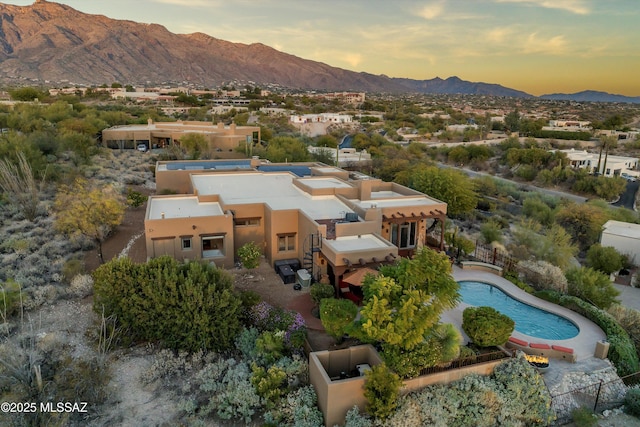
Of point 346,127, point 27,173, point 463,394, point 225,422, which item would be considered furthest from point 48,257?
point 346,127

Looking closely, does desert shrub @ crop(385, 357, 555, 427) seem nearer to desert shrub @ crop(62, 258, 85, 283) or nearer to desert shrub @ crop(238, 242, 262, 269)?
desert shrub @ crop(238, 242, 262, 269)

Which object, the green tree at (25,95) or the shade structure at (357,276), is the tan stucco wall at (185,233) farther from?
the green tree at (25,95)

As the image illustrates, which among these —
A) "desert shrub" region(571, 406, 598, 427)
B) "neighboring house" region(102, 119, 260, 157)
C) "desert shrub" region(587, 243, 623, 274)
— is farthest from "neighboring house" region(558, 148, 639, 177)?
"desert shrub" region(571, 406, 598, 427)

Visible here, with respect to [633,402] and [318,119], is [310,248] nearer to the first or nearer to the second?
[633,402]

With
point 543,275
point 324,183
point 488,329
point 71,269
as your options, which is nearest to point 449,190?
point 324,183

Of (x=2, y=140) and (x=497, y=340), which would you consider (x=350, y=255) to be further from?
(x=2, y=140)

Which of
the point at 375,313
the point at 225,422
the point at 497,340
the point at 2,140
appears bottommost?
the point at 225,422
